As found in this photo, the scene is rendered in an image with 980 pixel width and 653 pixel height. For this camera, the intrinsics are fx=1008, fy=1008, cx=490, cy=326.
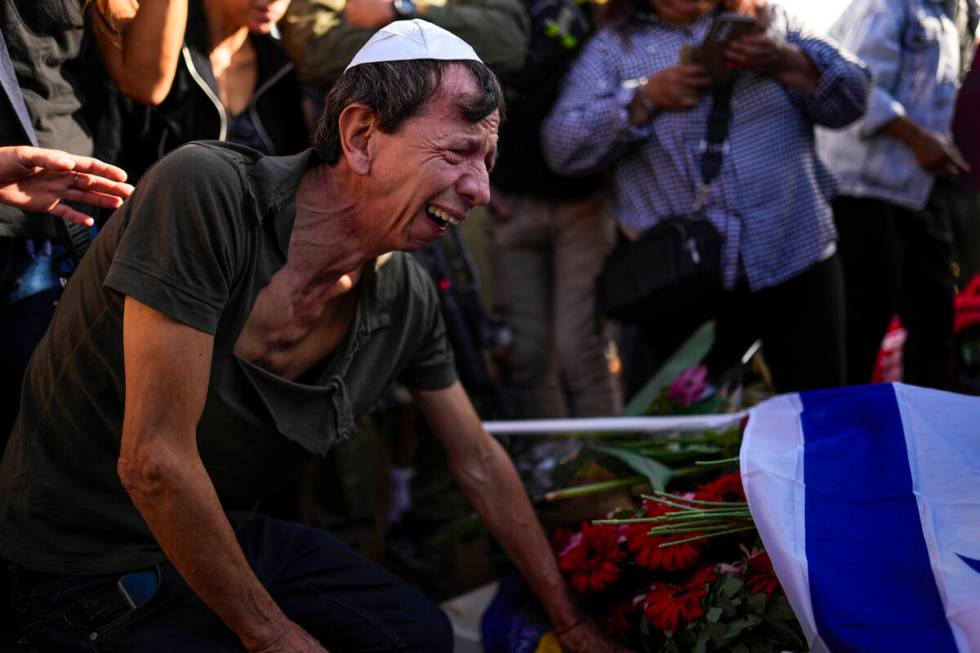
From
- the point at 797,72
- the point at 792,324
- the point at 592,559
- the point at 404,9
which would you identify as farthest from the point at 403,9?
the point at 592,559

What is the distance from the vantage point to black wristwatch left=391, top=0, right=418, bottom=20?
3191mm

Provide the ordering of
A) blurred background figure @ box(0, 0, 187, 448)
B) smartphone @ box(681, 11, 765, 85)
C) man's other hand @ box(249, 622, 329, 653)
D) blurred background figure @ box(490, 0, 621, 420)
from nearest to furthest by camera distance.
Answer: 1. man's other hand @ box(249, 622, 329, 653)
2. blurred background figure @ box(0, 0, 187, 448)
3. smartphone @ box(681, 11, 765, 85)
4. blurred background figure @ box(490, 0, 621, 420)

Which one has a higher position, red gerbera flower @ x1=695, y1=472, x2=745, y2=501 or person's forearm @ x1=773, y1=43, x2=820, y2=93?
person's forearm @ x1=773, y1=43, x2=820, y2=93

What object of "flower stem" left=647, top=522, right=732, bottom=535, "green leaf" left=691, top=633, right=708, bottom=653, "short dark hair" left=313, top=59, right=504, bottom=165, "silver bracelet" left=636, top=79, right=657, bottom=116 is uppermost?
"short dark hair" left=313, top=59, right=504, bottom=165

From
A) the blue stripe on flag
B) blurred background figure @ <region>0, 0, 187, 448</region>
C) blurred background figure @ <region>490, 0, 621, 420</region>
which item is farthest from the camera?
blurred background figure @ <region>490, 0, 621, 420</region>

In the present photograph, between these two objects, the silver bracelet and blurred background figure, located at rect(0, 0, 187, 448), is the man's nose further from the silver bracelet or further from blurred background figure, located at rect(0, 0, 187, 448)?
the silver bracelet

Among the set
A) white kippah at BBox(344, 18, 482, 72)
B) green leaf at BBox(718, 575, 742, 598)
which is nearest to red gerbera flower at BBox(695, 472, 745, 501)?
green leaf at BBox(718, 575, 742, 598)

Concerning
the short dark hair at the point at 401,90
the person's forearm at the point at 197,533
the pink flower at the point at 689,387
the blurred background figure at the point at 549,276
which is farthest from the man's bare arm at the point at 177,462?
the blurred background figure at the point at 549,276

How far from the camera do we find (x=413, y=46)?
200cm

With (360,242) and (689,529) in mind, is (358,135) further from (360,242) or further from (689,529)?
(689,529)

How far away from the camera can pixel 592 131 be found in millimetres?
3369

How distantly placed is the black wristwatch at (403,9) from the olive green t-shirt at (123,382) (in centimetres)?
125

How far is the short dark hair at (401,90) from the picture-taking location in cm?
196

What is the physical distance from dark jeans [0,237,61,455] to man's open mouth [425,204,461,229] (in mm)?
967
